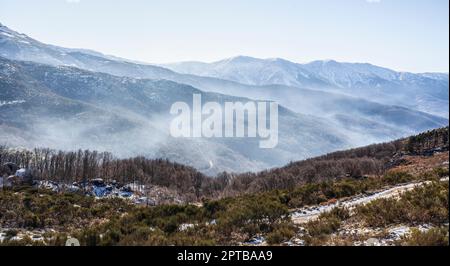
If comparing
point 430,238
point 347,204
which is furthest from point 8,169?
point 430,238

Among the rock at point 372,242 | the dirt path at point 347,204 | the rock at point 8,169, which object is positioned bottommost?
the rock at point 8,169

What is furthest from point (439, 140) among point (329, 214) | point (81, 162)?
point (81, 162)

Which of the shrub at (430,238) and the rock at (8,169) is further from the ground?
the shrub at (430,238)

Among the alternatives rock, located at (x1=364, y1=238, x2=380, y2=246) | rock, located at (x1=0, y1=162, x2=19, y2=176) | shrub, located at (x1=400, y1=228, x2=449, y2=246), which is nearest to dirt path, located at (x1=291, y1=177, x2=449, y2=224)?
rock, located at (x1=364, y1=238, x2=380, y2=246)

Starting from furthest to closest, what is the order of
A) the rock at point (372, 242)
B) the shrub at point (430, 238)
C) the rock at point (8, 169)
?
the rock at point (8, 169), the rock at point (372, 242), the shrub at point (430, 238)

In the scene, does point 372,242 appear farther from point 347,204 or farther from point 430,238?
point 347,204

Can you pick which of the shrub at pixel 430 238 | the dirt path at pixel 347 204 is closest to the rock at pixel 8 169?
the dirt path at pixel 347 204

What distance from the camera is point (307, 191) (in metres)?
31.2

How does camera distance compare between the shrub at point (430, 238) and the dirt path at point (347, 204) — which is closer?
the shrub at point (430, 238)

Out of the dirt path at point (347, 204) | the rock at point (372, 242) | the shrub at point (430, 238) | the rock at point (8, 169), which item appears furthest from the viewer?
the rock at point (8, 169)

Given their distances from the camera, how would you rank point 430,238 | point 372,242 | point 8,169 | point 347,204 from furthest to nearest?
point 8,169 → point 347,204 → point 372,242 → point 430,238

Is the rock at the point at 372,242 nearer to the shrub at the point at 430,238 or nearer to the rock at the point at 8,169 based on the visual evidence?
the shrub at the point at 430,238
